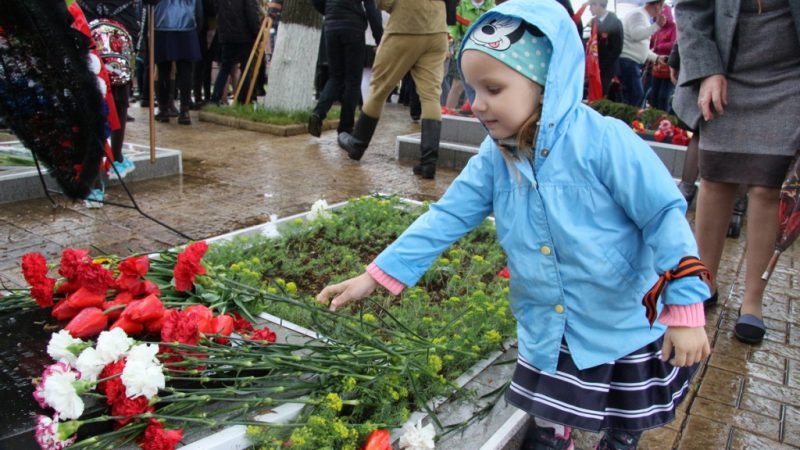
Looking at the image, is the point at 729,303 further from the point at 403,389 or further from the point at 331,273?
the point at 403,389

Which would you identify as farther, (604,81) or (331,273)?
(604,81)

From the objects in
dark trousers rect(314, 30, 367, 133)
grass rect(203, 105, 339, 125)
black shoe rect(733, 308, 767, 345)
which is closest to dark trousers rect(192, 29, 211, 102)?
grass rect(203, 105, 339, 125)

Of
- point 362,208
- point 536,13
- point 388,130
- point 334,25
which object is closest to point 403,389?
point 536,13

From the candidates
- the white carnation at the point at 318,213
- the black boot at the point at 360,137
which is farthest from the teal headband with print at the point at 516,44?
the black boot at the point at 360,137

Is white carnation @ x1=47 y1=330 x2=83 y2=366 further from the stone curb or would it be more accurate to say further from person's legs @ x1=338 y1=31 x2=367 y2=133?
the stone curb

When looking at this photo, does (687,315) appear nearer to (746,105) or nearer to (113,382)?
(113,382)

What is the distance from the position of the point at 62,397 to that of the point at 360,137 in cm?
494

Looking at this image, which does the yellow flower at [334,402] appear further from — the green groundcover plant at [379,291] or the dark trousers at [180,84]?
the dark trousers at [180,84]

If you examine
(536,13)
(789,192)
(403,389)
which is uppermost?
(536,13)

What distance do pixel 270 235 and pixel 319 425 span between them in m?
2.12

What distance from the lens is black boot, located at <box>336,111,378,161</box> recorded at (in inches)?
251

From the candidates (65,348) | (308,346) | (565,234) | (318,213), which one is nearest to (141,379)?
(65,348)

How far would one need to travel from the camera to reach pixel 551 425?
7.11ft

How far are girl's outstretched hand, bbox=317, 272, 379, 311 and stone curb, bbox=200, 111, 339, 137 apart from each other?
6.70m
